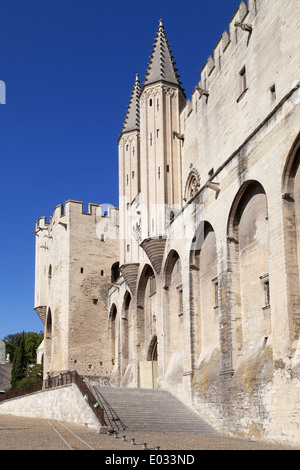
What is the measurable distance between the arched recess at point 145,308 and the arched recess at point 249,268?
32.2 feet

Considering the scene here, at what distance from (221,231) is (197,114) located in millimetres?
8713

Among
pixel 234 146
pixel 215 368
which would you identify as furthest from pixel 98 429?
pixel 234 146

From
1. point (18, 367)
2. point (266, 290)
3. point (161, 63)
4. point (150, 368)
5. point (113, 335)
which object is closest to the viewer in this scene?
point (266, 290)

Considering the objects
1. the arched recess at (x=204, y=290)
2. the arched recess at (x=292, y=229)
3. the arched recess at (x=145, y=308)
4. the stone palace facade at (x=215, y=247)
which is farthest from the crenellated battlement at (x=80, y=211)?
the arched recess at (x=292, y=229)

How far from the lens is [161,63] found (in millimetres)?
28203

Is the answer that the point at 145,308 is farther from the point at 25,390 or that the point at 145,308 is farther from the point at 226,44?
the point at 226,44

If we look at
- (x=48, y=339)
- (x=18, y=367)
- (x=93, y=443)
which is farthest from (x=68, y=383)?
(x=18, y=367)

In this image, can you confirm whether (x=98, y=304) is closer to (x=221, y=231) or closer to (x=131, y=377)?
(x=131, y=377)

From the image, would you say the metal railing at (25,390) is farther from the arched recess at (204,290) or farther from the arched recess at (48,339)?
the arched recess at (204,290)

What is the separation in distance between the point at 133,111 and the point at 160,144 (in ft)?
30.0

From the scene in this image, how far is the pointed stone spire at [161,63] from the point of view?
28.0m

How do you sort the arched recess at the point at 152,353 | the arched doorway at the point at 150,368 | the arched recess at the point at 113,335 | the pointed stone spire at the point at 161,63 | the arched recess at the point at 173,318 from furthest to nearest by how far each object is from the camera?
1. the arched recess at the point at 113,335
2. the pointed stone spire at the point at 161,63
3. the arched recess at the point at 152,353
4. the arched doorway at the point at 150,368
5. the arched recess at the point at 173,318

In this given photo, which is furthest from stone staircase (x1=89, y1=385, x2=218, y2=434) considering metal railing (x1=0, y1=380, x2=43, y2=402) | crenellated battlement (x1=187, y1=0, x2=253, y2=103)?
crenellated battlement (x1=187, y1=0, x2=253, y2=103)

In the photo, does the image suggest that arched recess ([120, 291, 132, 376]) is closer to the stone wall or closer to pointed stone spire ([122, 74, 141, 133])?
the stone wall
